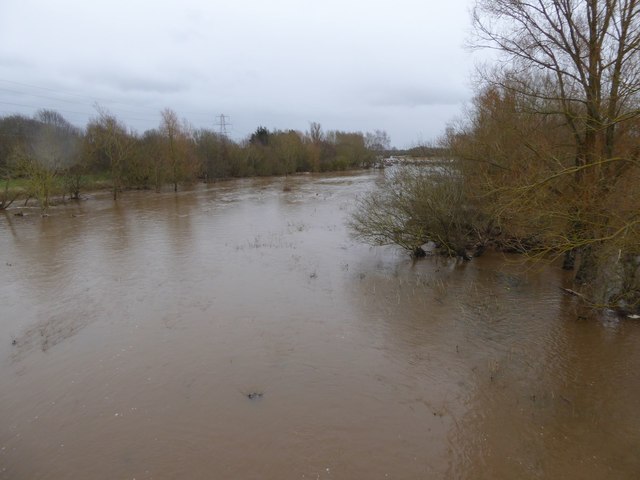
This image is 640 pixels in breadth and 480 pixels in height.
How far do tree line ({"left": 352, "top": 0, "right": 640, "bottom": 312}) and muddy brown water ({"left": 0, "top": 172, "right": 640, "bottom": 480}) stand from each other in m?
1.36

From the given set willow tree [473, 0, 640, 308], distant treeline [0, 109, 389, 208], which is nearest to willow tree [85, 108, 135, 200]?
distant treeline [0, 109, 389, 208]

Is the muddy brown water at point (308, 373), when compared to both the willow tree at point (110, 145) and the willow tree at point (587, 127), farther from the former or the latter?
the willow tree at point (110, 145)

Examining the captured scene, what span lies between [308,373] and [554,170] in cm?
826

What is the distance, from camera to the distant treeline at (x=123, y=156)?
32.2 m

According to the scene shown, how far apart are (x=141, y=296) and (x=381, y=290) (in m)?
7.37

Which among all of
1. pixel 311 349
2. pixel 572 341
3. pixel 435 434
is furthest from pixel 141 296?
pixel 572 341

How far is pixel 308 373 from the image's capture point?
8359 mm

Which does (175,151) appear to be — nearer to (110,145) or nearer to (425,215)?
(110,145)

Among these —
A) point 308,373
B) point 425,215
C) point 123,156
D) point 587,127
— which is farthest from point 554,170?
point 123,156

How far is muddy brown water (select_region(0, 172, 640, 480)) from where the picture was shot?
241 inches

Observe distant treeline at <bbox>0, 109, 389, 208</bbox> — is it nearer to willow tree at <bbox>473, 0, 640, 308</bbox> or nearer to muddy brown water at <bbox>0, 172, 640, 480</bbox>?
muddy brown water at <bbox>0, 172, 640, 480</bbox>

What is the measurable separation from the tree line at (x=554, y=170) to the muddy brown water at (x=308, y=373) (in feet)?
4.45

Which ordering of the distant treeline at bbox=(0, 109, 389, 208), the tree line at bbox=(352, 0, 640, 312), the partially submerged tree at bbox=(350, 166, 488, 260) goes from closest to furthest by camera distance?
1. the tree line at bbox=(352, 0, 640, 312)
2. the partially submerged tree at bbox=(350, 166, 488, 260)
3. the distant treeline at bbox=(0, 109, 389, 208)

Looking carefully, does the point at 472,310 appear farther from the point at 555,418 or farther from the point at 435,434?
the point at 435,434
